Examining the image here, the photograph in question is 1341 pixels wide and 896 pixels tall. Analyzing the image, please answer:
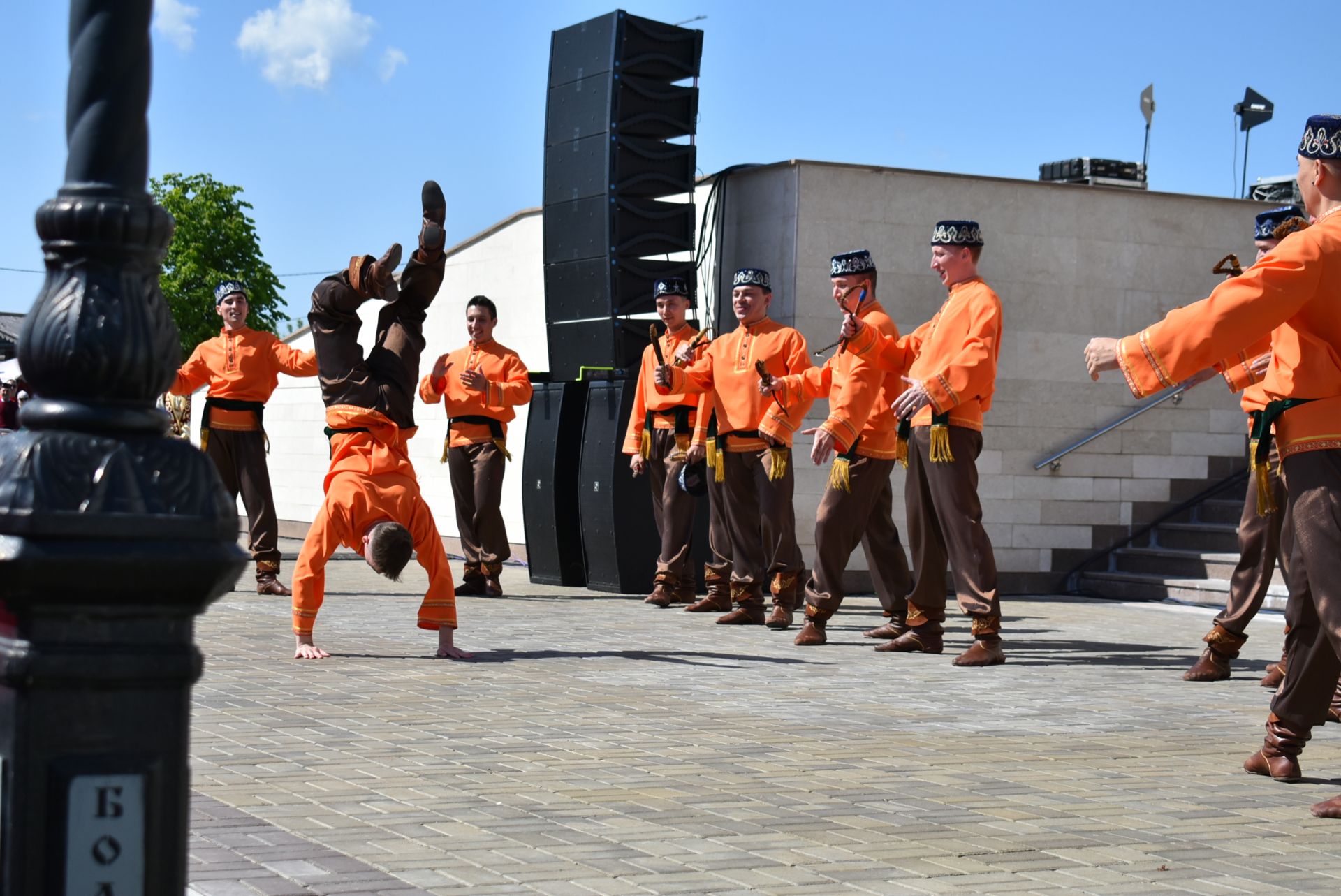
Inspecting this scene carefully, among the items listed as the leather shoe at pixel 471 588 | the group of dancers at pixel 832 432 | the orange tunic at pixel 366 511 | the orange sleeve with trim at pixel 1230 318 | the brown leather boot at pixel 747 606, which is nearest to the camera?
the orange sleeve with trim at pixel 1230 318

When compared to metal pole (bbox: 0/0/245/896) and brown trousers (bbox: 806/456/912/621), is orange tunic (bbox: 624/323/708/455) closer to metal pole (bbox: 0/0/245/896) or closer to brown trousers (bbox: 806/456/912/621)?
brown trousers (bbox: 806/456/912/621)

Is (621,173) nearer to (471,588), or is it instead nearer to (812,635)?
(471,588)

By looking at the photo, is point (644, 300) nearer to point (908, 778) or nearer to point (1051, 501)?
point (1051, 501)

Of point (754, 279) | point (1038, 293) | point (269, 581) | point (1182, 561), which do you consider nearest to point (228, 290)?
point (269, 581)

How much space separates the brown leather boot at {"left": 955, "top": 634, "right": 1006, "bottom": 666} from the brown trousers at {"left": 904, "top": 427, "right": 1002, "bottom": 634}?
0.05 m

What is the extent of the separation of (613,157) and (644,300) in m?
1.15

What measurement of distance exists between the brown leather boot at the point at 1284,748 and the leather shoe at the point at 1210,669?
308cm

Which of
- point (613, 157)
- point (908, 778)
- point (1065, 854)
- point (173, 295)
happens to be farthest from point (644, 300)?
point (173, 295)

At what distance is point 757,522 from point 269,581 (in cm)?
348

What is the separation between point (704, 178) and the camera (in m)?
15.1

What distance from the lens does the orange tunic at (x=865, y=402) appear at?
10.3 m

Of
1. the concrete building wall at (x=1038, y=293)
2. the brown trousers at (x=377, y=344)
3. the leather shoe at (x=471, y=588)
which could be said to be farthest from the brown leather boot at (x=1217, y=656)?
the leather shoe at (x=471, y=588)

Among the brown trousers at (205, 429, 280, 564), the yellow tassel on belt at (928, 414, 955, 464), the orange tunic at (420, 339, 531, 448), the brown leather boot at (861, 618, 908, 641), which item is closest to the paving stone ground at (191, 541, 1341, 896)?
the brown leather boot at (861, 618, 908, 641)

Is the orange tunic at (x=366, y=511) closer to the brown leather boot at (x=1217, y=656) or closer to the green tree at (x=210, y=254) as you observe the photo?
the brown leather boot at (x=1217, y=656)
